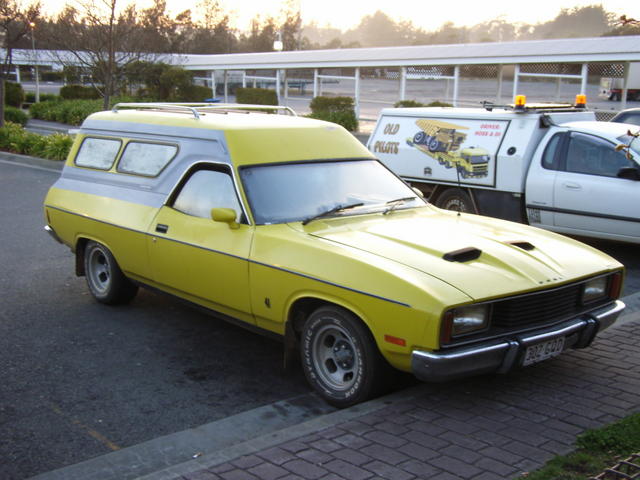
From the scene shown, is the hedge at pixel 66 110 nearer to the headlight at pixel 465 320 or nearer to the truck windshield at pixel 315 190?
the truck windshield at pixel 315 190

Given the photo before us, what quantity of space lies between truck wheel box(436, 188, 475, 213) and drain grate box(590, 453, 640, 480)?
21.7ft

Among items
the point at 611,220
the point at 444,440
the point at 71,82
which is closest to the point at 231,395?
the point at 444,440

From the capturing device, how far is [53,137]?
64.4ft

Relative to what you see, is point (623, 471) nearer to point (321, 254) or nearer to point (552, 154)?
point (321, 254)

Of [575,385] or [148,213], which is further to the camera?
[148,213]

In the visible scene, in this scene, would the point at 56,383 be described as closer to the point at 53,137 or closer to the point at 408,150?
the point at 408,150

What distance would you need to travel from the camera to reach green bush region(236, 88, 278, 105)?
107ft

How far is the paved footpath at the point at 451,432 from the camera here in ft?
12.5

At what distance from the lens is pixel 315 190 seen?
5.78 metres

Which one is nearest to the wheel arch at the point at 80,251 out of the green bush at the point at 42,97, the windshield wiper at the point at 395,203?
the windshield wiper at the point at 395,203

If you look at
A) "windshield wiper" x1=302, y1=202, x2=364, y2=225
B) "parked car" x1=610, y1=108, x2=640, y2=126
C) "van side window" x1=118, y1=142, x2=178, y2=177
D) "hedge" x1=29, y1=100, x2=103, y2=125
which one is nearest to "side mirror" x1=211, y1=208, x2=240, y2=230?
"windshield wiper" x1=302, y1=202, x2=364, y2=225

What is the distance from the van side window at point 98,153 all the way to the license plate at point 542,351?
443 centimetres

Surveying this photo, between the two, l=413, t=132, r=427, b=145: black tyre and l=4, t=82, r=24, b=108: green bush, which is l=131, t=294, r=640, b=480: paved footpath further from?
l=4, t=82, r=24, b=108: green bush

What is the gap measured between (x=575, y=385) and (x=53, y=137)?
17580mm
